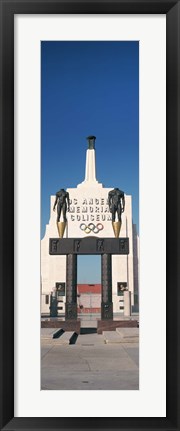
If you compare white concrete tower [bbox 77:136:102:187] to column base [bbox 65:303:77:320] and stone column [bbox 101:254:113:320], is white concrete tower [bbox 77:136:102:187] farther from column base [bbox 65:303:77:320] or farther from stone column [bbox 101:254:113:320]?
column base [bbox 65:303:77:320]

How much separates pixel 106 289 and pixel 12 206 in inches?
614

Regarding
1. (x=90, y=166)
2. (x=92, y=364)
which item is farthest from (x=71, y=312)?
(x=90, y=166)

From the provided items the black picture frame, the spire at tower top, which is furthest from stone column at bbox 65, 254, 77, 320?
the spire at tower top

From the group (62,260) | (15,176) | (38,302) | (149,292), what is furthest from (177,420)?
(62,260)

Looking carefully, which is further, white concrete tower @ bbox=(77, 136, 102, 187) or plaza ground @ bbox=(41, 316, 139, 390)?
white concrete tower @ bbox=(77, 136, 102, 187)

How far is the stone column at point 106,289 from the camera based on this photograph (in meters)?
18.6

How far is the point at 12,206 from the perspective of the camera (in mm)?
3734

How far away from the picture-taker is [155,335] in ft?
12.3

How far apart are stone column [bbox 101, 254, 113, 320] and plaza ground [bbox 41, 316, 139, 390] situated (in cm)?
185

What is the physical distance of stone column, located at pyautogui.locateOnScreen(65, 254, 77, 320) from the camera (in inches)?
738

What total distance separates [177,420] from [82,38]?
261 cm

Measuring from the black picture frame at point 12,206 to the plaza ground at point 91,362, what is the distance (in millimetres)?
3673

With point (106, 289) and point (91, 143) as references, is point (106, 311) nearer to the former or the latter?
point (106, 289)

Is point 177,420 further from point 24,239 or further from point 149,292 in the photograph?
point 24,239
